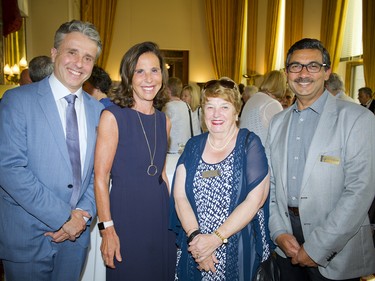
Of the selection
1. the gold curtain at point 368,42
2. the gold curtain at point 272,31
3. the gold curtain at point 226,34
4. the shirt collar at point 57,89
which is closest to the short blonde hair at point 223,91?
the shirt collar at point 57,89

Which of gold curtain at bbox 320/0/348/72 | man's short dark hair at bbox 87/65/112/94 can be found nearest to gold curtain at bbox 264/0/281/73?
gold curtain at bbox 320/0/348/72

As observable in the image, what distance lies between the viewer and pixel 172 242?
2178 mm

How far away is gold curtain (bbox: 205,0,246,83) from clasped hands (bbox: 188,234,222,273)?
1142cm

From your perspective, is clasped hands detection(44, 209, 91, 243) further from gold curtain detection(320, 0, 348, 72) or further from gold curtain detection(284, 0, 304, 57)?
gold curtain detection(284, 0, 304, 57)

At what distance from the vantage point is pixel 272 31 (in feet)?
35.9

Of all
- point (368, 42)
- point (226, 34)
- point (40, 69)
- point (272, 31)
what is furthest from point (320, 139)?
point (226, 34)

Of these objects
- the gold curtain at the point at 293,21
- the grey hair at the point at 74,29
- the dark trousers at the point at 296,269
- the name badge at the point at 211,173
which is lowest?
the dark trousers at the point at 296,269

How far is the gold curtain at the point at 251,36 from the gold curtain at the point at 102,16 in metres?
4.95

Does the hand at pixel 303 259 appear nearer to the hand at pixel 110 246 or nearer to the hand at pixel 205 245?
the hand at pixel 205 245

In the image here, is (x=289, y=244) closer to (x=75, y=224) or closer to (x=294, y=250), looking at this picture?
(x=294, y=250)

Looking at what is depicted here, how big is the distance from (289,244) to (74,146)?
4.61 ft

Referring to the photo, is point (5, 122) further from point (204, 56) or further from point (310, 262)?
point (204, 56)

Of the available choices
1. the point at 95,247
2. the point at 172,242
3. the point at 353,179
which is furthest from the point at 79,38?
the point at 353,179

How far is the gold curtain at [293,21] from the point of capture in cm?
956
